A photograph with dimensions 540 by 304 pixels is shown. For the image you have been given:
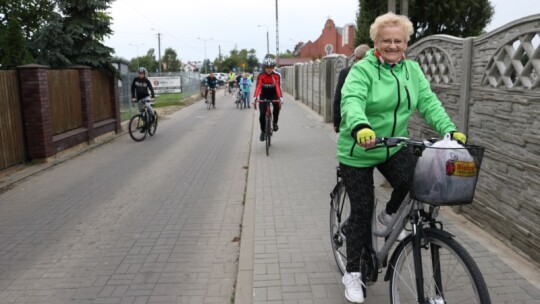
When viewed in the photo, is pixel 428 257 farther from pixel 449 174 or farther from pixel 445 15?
pixel 445 15

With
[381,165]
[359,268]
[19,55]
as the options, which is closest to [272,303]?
[359,268]

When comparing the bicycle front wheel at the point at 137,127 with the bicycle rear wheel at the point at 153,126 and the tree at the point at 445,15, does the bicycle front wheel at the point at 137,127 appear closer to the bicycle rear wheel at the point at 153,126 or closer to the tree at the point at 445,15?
the bicycle rear wheel at the point at 153,126

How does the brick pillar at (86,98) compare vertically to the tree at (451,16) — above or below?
below

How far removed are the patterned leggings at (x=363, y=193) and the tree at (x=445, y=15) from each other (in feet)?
53.2

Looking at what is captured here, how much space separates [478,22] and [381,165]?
18510mm

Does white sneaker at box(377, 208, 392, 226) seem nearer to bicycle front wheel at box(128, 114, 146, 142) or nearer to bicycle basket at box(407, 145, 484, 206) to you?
bicycle basket at box(407, 145, 484, 206)

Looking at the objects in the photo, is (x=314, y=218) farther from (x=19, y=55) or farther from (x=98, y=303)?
(x=19, y=55)

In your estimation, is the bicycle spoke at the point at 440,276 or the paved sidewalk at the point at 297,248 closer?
the bicycle spoke at the point at 440,276

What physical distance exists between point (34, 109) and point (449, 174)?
9.21 m

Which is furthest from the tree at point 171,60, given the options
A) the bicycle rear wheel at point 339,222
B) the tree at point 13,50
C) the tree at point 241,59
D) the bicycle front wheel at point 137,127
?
the bicycle rear wheel at point 339,222

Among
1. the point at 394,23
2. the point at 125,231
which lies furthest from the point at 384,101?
the point at 125,231

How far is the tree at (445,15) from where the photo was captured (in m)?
18.5

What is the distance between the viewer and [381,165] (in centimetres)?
322

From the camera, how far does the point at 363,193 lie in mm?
3201
